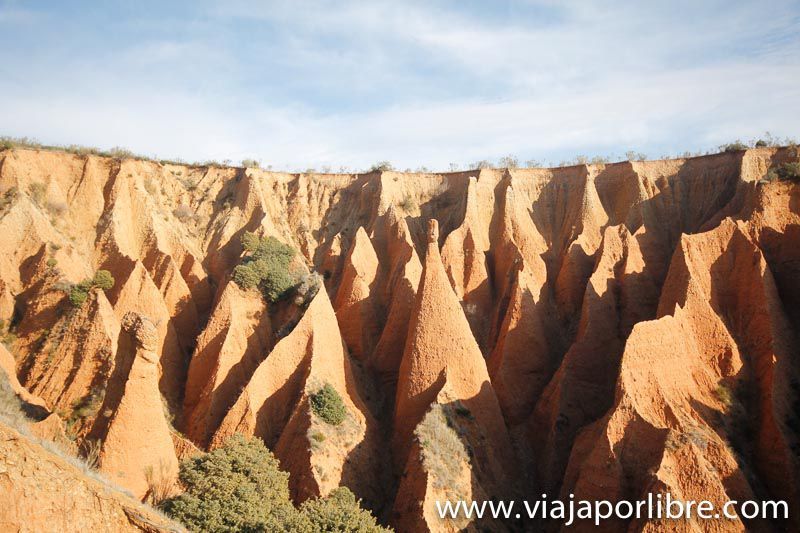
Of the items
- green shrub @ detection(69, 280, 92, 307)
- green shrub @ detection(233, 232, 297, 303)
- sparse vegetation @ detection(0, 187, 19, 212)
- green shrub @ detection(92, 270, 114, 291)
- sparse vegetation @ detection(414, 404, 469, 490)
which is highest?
sparse vegetation @ detection(0, 187, 19, 212)

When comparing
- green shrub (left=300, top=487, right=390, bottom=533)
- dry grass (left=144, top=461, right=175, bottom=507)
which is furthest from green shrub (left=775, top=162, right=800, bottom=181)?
dry grass (left=144, top=461, right=175, bottom=507)

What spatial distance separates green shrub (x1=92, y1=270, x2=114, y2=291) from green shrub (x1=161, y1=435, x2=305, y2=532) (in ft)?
40.9

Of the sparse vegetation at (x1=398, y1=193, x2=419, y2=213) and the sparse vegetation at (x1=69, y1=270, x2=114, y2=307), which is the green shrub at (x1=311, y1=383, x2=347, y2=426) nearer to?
the sparse vegetation at (x1=69, y1=270, x2=114, y2=307)

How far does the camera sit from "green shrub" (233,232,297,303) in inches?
918

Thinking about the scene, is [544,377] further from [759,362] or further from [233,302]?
[233,302]

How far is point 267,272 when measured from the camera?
24.0 meters

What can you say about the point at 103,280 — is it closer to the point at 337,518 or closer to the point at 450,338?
the point at 450,338

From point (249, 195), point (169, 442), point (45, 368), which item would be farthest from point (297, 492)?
point (249, 195)

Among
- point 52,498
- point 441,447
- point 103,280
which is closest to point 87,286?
point 103,280

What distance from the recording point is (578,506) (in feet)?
45.5

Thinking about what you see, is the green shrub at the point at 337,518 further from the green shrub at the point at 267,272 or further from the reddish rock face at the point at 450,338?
the green shrub at the point at 267,272

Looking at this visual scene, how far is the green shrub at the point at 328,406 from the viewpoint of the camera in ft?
57.1

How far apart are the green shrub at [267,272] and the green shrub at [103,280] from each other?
5.68m

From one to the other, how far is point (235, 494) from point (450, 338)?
8406mm
